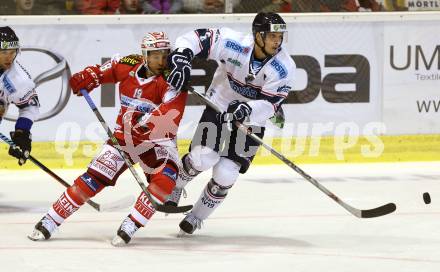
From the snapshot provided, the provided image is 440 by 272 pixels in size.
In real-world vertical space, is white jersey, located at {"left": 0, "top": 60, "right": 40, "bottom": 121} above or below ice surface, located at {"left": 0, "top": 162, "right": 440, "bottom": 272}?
above

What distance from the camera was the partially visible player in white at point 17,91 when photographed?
241 inches

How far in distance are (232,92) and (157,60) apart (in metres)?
0.52

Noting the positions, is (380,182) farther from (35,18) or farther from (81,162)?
(35,18)

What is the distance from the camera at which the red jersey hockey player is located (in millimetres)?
5516

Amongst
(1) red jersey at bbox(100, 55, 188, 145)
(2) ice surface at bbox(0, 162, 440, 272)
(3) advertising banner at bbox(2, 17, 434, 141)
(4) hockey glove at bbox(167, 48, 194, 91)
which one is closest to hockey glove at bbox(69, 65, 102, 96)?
(1) red jersey at bbox(100, 55, 188, 145)

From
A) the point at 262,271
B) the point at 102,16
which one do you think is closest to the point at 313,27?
the point at 102,16

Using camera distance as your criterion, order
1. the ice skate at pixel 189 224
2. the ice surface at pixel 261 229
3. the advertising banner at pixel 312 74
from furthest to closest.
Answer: the advertising banner at pixel 312 74, the ice skate at pixel 189 224, the ice surface at pixel 261 229

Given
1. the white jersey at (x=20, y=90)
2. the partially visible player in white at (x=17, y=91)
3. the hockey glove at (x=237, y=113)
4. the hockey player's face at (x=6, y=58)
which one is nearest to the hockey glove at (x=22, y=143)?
the partially visible player in white at (x=17, y=91)

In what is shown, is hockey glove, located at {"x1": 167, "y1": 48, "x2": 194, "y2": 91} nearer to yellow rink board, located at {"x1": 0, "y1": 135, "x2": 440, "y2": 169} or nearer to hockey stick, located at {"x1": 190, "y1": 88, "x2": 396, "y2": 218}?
hockey stick, located at {"x1": 190, "y1": 88, "x2": 396, "y2": 218}

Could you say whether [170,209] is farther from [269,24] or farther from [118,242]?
[269,24]

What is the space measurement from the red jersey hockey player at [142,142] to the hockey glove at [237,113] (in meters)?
0.24

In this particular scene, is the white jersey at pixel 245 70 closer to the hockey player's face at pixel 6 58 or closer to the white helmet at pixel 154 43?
the white helmet at pixel 154 43

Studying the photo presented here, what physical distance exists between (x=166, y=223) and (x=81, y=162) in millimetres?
1933

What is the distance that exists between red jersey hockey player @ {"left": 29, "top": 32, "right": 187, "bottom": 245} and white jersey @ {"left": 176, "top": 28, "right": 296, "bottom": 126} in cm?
Result: 21
